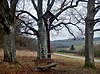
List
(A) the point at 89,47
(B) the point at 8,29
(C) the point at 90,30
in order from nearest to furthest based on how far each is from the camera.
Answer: (B) the point at 8,29 < (C) the point at 90,30 < (A) the point at 89,47

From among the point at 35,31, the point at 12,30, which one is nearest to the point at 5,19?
the point at 12,30

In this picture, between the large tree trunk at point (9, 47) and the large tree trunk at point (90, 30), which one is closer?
the large tree trunk at point (9, 47)

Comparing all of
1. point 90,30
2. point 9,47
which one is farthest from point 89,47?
point 9,47

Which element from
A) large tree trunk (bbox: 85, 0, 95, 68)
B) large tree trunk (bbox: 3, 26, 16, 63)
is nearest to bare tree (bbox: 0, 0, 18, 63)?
large tree trunk (bbox: 3, 26, 16, 63)

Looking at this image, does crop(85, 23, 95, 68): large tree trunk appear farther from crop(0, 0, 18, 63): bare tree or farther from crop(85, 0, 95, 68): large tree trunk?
crop(0, 0, 18, 63): bare tree

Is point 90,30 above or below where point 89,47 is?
above

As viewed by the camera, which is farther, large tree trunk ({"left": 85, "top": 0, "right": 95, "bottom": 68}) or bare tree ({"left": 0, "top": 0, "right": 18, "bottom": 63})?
large tree trunk ({"left": 85, "top": 0, "right": 95, "bottom": 68})

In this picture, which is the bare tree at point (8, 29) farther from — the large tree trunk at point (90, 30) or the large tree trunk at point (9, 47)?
the large tree trunk at point (90, 30)

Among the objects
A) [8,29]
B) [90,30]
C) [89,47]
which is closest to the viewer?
[8,29]

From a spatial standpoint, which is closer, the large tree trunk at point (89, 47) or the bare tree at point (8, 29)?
the bare tree at point (8, 29)

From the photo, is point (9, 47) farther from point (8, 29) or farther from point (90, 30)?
point (90, 30)

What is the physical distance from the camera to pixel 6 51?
1525 cm

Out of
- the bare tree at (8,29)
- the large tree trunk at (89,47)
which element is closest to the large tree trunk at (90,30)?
the large tree trunk at (89,47)

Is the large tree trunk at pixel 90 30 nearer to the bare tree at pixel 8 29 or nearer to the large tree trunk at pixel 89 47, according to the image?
the large tree trunk at pixel 89 47
